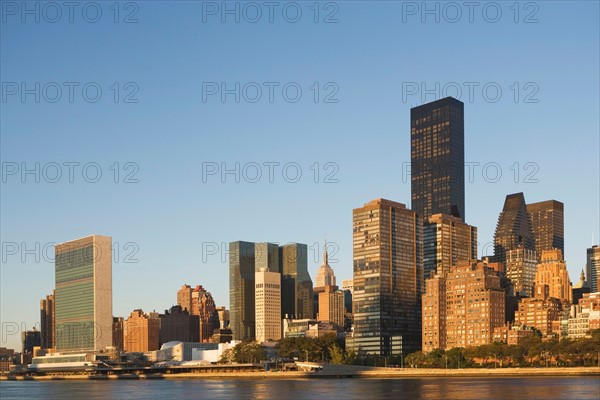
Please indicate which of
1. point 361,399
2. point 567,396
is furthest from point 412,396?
point 567,396

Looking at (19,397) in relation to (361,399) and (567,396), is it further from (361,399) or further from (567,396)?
(567,396)

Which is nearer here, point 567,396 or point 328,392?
point 567,396

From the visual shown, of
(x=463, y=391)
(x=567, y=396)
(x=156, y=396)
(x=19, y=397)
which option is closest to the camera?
(x=567, y=396)

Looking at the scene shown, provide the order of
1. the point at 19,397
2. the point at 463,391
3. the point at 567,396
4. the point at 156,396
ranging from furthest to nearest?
1. the point at 19,397
2. the point at 156,396
3. the point at 463,391
4. the point at 567,396

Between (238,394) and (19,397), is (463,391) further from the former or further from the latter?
(19,397)

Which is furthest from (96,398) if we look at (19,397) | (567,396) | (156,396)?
(567,396)

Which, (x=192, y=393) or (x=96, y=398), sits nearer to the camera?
(x=96, y=398)

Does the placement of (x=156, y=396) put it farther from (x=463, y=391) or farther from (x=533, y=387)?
(x=533, y=387)
